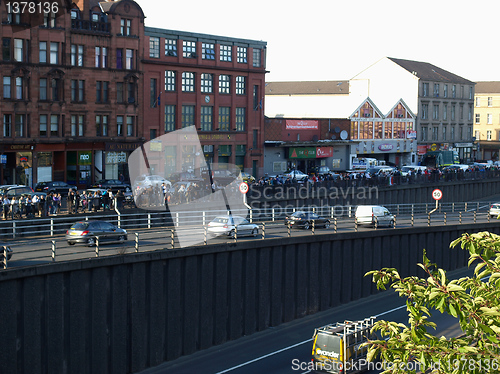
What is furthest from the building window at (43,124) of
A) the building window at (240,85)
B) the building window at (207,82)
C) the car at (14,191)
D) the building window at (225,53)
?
the building window at (240,85)

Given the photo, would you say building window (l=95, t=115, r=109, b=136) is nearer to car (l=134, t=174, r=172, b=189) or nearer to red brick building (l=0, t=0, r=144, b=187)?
red brick building (l=0, t=0, r=144, b=187)

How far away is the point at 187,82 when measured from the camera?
216 feet

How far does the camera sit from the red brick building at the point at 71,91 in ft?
173

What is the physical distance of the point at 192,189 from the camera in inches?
1825

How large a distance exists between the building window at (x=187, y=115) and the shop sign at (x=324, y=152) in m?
18.9

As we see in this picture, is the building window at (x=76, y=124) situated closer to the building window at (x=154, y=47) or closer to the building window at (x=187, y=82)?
the building window at (x=154, y=47)

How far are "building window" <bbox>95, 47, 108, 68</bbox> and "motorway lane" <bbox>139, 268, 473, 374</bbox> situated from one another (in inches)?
1331

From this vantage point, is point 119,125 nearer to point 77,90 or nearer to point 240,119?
point 77,90

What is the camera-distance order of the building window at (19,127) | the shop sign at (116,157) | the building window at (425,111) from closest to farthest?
the building window at (19,127)
the shop sign at (116,157)
the building window at (425,111)

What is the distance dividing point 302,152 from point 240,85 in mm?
11654

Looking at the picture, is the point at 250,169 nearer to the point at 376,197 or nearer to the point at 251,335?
the point at 376,197

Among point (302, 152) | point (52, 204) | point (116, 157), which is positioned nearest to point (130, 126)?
point (116, 157)

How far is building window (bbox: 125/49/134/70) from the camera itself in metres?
60.3

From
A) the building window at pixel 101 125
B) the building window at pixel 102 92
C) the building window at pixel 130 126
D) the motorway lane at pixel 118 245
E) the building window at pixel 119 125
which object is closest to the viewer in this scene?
the motorway lane at pixel 118 245
